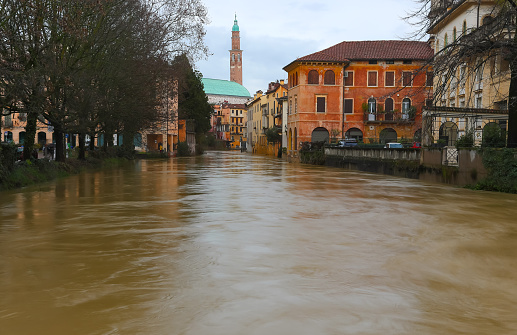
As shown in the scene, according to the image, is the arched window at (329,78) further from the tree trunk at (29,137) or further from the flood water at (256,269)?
the flood water at (256,269)

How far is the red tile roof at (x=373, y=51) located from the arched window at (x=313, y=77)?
4.70 feet

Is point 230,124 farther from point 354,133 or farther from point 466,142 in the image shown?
point 466,142

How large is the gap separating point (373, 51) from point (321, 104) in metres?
8.22

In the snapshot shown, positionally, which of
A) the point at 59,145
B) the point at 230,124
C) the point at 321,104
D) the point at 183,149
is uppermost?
the point at 230,124

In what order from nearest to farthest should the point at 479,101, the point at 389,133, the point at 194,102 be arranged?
the point at 479,101
the point at 389,133
the point at 194,102

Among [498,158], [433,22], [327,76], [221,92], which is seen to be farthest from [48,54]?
[221,92]

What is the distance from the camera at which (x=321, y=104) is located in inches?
2299

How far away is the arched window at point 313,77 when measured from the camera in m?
58.1

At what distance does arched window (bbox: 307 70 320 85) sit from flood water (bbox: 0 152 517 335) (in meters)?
43.8

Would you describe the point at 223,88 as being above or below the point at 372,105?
above

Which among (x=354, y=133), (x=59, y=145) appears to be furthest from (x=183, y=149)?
(x=59, y=145)

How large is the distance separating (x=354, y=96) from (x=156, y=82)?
29811mm

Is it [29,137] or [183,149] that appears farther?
[183,149]

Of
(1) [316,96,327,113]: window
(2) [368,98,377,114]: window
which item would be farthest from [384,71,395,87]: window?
(1) [316,96,327,113]: window
